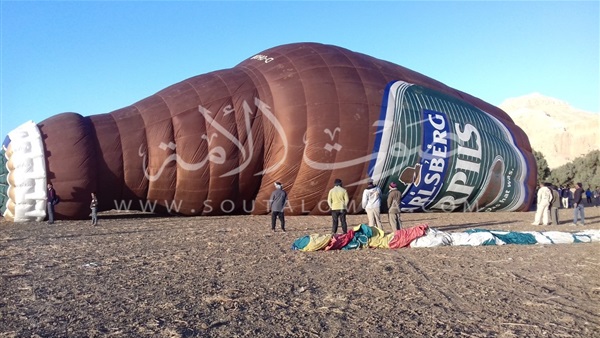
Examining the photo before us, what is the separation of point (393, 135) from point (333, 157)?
172 centimetres

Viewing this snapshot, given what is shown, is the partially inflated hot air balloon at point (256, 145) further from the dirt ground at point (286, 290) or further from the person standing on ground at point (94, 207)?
the dirt ground at point (286, 290)

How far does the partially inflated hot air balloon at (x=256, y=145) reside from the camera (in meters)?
10.8

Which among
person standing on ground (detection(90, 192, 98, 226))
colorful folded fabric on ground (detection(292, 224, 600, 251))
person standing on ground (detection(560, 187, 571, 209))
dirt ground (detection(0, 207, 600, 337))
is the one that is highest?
person standing on ground (detection(560, 187, 571, 209))

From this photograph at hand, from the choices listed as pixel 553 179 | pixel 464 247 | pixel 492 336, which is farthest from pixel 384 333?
pixel 553 179

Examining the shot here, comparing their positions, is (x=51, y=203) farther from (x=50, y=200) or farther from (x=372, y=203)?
(x=372, y=203)

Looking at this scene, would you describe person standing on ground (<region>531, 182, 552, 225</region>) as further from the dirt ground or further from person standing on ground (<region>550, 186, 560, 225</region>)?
the dirt ground

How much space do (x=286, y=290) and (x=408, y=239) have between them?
3245mm

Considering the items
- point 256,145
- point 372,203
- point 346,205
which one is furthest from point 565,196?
point 346,205

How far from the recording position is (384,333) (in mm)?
3562

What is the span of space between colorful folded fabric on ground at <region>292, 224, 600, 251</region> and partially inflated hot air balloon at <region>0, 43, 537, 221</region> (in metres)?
4.48

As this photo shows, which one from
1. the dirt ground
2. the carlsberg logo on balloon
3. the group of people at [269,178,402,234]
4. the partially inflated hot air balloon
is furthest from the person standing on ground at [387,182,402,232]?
the carlsberg logo on balloon

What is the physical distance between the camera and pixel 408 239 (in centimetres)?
753

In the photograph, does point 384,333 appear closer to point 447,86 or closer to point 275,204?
point 275,204

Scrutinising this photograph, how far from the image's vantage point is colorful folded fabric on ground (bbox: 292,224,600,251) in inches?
285
